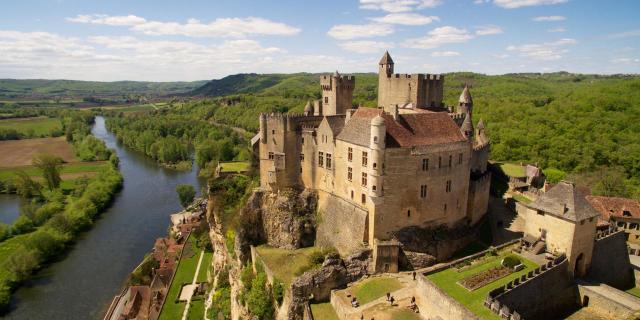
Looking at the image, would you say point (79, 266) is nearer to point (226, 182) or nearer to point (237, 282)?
point (226, 182)

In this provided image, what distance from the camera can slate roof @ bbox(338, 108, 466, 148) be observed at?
29188 millimetres

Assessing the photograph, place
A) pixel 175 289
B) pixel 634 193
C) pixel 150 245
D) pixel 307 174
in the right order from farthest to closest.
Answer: pixel 150 245, pixel 634 193, pixel 175 289, pixel 307 174

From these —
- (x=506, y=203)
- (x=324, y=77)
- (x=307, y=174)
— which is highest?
(x=324, y=77)

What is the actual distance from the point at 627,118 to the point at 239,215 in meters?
63.7

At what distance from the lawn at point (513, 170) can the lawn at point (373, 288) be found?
2506 cm

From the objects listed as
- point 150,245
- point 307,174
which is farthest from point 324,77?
point 150,245

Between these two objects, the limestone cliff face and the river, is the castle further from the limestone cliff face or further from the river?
the river

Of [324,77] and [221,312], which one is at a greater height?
[324,77]

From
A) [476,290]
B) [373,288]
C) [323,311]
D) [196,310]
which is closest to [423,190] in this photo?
[373,288]

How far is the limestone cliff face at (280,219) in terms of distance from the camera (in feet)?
114

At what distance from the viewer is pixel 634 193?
164 feet

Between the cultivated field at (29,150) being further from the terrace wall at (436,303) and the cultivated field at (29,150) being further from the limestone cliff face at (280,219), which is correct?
the terrace wall at (436,303)

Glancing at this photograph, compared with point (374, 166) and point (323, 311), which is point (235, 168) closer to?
point (374, 166)

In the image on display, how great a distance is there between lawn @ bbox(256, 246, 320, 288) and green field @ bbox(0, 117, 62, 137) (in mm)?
130356
